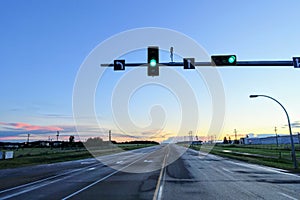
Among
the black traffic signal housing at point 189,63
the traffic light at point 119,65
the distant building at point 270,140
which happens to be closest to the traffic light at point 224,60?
the black traffic signal housing at point 189,63

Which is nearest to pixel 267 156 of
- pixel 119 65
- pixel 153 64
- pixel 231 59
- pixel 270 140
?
pixel 231 59

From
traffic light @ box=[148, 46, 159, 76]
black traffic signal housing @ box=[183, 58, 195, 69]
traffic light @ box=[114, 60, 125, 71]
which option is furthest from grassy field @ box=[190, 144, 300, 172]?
traffic light @ box=[114, 60, 125, 71]

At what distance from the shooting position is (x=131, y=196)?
1074cm

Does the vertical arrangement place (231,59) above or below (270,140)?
above

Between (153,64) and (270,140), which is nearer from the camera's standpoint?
(153,64)

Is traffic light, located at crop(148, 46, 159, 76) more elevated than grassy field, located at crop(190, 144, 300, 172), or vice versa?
traffic light, located at crop(148, 46, 159, 76)

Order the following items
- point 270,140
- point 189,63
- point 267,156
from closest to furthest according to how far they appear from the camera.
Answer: point 189,63 → point 267,156 → point 270,140

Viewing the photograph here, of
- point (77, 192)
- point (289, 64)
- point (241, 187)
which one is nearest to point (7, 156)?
point (77, 192)

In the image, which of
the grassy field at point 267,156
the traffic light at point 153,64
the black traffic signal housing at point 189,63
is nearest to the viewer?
the traffic light at point 153,64

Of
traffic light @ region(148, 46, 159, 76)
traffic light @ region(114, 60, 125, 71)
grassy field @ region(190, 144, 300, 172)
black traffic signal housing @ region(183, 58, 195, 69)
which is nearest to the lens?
traffic light @ region(148, 46, 159, 76)

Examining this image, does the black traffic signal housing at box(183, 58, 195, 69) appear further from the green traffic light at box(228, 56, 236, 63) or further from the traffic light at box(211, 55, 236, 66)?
the green traffic light at box(228, 56, 236, 63)

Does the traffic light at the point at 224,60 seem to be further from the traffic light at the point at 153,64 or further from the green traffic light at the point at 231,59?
the traffic light at the point at 153,64

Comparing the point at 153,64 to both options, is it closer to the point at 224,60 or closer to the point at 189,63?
the point at 189,63

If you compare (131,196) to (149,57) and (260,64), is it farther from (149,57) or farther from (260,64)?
(260,64)
